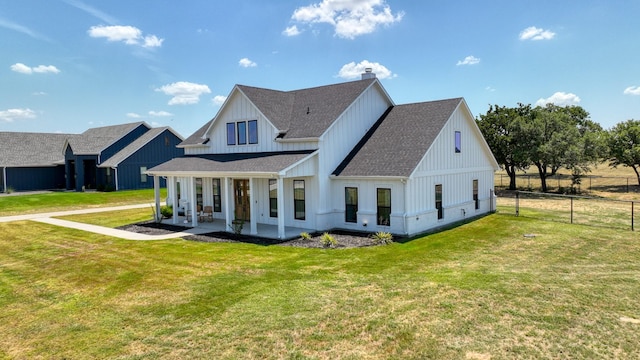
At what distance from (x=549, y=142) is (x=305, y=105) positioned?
2708 centimetres

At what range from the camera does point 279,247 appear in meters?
15.3

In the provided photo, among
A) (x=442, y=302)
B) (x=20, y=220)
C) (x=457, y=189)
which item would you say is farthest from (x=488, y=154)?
(x=20, y=220)

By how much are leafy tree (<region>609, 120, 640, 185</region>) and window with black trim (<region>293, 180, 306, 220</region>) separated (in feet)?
123

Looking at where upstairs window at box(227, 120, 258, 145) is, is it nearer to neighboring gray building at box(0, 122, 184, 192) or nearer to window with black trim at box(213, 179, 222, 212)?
window with black trim at box(213, 179, 222, 212)

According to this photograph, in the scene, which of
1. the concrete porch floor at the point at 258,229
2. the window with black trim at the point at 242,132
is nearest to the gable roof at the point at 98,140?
the concrete porch floor at the point at 258,229

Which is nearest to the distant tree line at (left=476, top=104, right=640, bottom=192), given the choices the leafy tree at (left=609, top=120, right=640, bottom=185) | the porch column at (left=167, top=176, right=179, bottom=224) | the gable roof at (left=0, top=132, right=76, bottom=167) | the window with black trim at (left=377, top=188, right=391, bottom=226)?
the leafy tree at (left=609, top=120, right=640, bottom=185)

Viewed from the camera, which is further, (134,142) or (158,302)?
(134,142)

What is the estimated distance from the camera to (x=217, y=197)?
2302 cm

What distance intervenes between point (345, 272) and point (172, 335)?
17.7ft

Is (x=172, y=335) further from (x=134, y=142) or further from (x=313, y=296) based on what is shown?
(x=134, y=142)

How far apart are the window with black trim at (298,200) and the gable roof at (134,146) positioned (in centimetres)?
2735

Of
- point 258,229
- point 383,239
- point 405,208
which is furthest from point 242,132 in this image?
point 383,239

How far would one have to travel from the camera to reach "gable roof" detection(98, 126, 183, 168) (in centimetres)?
4019

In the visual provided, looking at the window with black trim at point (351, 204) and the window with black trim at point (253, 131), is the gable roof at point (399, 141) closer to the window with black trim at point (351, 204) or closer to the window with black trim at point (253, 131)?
the window with black trim at point (351, 204)
